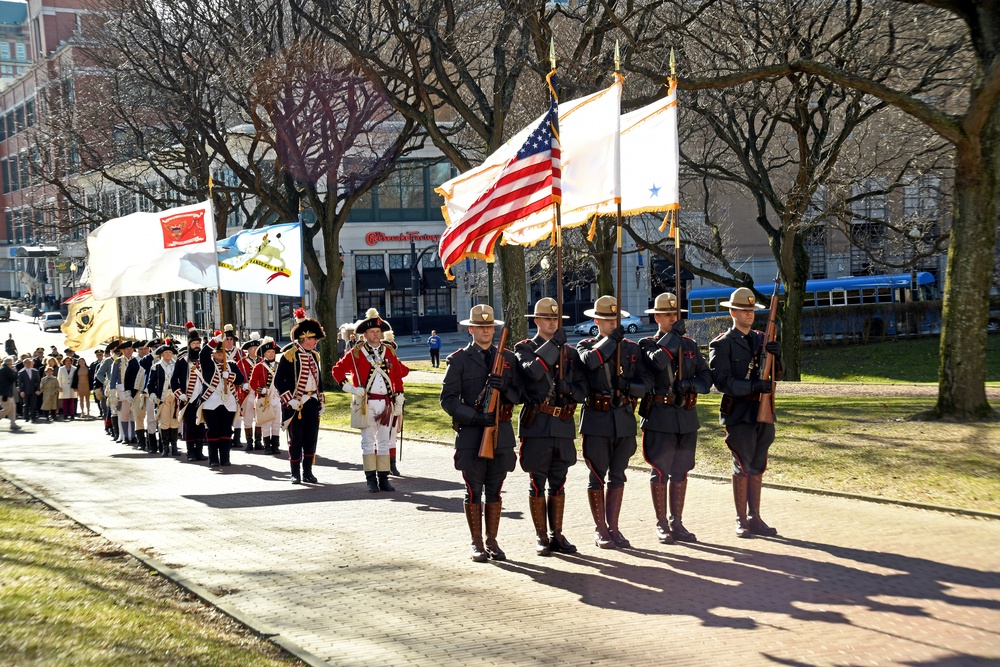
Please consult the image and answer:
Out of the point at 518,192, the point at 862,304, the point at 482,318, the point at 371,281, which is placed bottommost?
the point at 862,304

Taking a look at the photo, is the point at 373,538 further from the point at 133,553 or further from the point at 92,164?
the point at 92,164

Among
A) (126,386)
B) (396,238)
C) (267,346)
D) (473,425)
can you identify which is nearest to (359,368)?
(473,425)

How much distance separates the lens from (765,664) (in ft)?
21.2

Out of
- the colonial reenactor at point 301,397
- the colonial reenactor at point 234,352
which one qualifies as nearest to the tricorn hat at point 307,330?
the colonial reenactor at point 301,397

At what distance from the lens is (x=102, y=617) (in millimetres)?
7332

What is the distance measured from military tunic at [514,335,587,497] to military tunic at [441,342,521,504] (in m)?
0.12

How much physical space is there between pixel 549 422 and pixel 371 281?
51.8 metres

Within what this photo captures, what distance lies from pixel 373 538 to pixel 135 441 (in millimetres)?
12550

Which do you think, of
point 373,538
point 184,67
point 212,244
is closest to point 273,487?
point 373,538

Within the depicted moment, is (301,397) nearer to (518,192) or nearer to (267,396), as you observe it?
(267,396)

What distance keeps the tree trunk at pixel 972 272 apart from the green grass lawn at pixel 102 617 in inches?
417

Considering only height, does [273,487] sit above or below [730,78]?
below

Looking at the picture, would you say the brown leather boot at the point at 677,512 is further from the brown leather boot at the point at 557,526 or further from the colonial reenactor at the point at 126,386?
the colonial reenactor at the point at 126,386

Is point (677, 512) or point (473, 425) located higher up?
point (473, 425)
